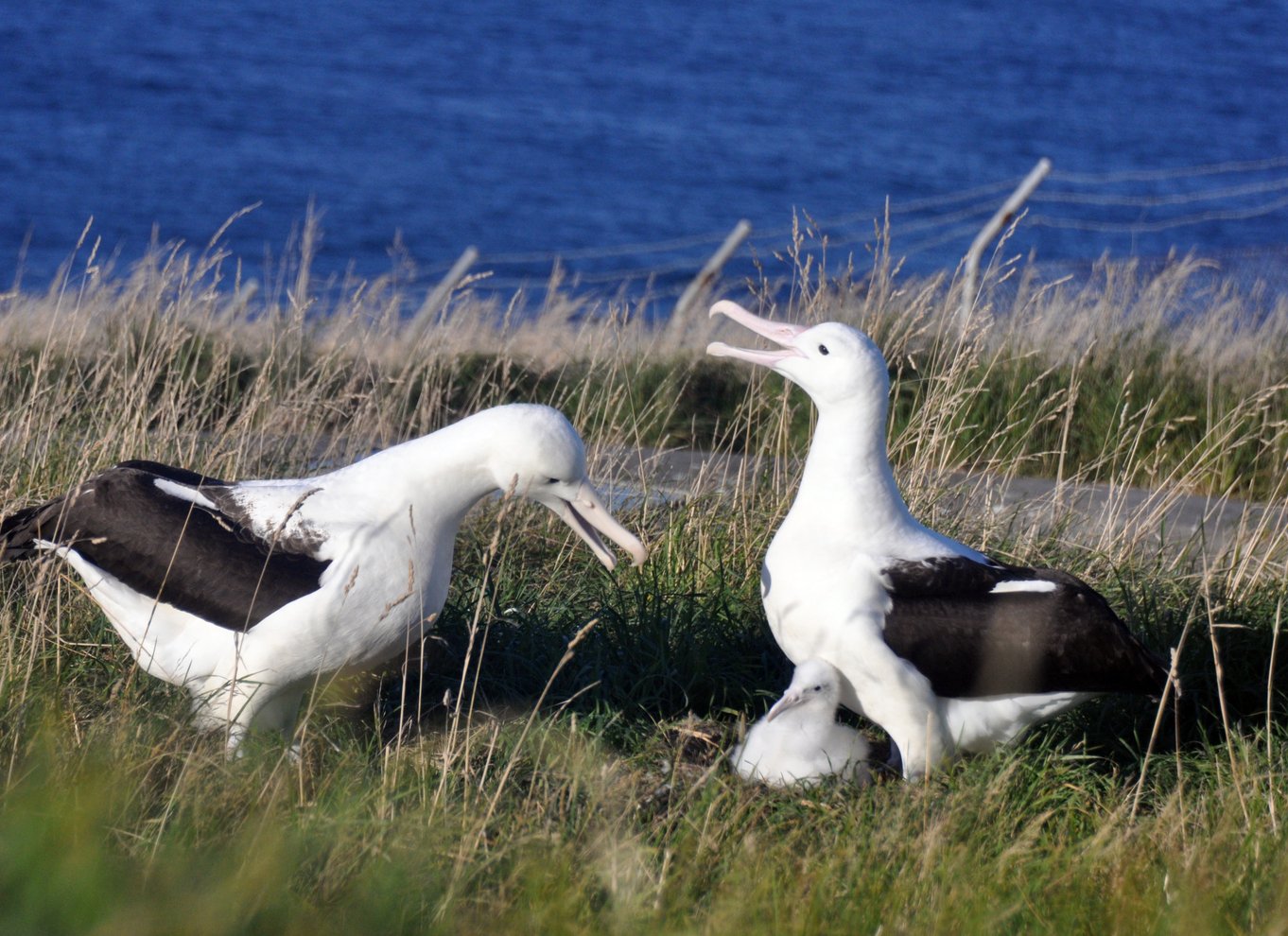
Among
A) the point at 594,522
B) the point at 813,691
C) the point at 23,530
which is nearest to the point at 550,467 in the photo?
the point at 594,522

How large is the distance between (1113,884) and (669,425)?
4.62m

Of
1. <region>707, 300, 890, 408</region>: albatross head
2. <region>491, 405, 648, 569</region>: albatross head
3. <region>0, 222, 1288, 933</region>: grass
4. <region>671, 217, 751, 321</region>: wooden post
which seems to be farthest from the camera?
<region>671, 217, 751, 321</region>: wooden post

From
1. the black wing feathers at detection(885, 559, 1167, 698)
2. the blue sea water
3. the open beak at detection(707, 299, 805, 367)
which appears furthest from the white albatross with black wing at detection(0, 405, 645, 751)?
the blue sea water

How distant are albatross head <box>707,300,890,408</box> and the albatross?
0.63 m

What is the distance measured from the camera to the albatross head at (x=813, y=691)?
3434 millimetres

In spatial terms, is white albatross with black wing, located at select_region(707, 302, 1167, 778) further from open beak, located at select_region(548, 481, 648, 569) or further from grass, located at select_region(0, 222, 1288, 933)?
open beak, located at select_region(548, 481, 648, 569)

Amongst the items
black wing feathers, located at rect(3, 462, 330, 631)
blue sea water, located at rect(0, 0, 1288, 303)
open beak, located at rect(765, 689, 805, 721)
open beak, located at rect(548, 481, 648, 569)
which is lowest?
blue sea water, located at rect(0, 0, 1288, 303)

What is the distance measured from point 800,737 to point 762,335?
0.94 meters

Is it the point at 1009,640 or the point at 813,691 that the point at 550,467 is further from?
the point at 1009,640

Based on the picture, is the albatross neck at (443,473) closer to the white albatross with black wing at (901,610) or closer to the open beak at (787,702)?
the white albatross with black wing at (901,610)

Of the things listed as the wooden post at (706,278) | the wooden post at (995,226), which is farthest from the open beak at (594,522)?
the wooden post at (706,278)

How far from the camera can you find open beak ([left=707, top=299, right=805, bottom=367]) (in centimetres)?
351

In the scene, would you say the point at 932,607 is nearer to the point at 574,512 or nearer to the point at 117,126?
the point at 574,512

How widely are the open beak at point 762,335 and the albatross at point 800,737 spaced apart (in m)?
0.71
